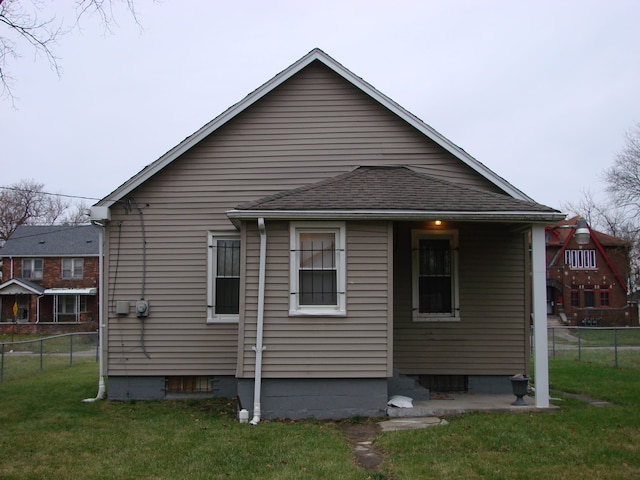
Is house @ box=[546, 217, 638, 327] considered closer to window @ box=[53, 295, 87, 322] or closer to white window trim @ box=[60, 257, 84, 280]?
window @ box=[53, 295, 87, 322]

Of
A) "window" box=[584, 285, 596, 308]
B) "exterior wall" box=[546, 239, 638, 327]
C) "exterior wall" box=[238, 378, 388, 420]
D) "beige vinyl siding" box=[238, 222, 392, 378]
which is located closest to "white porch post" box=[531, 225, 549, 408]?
"beige vinyl siding" box=[238, 222, 392, 378]

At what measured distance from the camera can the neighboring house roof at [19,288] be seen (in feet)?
134

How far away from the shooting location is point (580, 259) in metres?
45.4

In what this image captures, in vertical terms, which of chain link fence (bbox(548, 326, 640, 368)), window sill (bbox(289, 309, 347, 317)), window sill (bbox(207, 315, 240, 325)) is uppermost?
window sill (bbox(289, 309, 347, 317))

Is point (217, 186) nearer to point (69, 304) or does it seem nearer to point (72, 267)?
point (69, 304)

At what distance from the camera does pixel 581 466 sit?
6781 millimetres

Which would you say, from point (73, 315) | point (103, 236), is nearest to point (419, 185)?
point (103, 236)

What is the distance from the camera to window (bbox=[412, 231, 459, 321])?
38.6 feet

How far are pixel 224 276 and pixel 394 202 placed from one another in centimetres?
371

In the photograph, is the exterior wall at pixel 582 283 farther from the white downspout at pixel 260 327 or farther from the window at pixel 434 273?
the white downspout at pixel 260 327

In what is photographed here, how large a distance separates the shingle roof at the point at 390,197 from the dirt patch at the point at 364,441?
3.14m

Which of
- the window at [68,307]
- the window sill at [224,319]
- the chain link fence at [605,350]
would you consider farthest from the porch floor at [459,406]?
the window at [68,307]

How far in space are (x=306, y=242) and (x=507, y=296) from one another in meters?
3.97

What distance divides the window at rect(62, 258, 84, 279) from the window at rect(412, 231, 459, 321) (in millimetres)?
35392
